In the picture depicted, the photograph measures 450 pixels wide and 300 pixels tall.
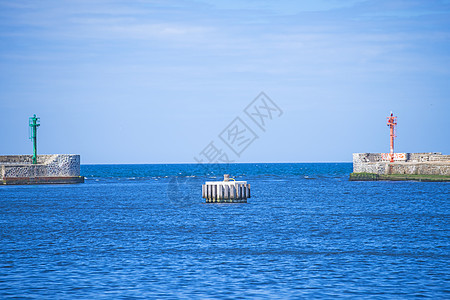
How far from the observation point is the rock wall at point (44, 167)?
3580 inches

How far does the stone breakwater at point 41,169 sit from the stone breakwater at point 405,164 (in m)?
48.6

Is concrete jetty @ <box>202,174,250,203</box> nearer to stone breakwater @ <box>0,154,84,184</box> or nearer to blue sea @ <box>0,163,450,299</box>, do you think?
blue sea @ <box>0,163,450,299</box>

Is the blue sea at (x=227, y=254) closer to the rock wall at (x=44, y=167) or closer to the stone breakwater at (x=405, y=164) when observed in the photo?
the stone breakwater at (x=405, y=164)

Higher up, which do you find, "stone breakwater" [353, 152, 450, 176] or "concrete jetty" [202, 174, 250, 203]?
"stone breakwater" [353, 152, 450, 176]

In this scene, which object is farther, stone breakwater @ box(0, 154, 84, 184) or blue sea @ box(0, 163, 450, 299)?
stone breakwater @ box(0, 154, 84, 184)

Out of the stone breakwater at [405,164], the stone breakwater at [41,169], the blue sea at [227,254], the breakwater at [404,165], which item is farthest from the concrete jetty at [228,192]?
the stone breakwater at [405,164]

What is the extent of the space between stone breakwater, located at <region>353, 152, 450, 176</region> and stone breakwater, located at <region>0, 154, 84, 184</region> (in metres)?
48.6

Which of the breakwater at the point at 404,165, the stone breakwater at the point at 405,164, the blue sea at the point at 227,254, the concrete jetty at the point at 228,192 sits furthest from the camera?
the stone breakwater at the point at 405,164

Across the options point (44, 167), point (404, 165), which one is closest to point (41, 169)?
point (44, 167)

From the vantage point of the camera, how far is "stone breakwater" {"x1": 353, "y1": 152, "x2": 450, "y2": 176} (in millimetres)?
89250

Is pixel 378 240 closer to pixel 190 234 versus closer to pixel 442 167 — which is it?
pixel 190 234

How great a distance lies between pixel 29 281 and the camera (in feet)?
67.0

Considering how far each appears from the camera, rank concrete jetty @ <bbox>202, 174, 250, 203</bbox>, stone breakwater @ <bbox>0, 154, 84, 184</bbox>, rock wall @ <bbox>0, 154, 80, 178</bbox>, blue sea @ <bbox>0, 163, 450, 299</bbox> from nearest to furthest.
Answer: blue sea @ <bbox>0, 163, 450, 299</bbox> → concrete jetty @ <bbox>202, 174, 250, 203</bbox> → rock wall @ <bbox>0, 154, 80, 178</bbox> → stone breakwater @ <bbox>0, 154, 84, 184</bbox>

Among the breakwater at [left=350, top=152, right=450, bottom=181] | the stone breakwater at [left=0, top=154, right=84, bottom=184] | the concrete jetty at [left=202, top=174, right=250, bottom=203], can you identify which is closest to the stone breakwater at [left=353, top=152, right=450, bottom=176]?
the breakwater at [left=350, top=152, right=450, bottom=181]
